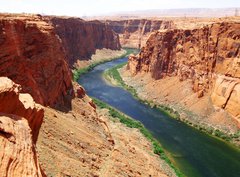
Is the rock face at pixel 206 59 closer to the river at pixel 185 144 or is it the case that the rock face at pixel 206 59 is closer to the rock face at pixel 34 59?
the river at pixel 185 144

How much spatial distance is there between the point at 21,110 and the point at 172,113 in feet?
169

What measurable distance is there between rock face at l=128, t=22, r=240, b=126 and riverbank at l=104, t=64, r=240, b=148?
479 cm

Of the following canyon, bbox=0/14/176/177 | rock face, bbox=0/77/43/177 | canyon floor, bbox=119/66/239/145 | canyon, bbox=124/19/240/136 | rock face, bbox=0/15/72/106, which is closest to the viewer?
rock face, bbox=0/77/43/177

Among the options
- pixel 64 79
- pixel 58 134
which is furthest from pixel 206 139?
pixel 58 134

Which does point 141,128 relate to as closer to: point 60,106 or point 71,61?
point 60,106

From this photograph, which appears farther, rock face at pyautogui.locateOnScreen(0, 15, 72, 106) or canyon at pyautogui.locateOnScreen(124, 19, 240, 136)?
canyon at pyautogui.locateOnScreen(124, 19, 240, 136)

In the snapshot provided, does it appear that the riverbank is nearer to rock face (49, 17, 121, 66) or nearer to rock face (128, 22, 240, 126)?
rock face (128, 22, 240, 126)

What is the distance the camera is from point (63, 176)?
29984 mm

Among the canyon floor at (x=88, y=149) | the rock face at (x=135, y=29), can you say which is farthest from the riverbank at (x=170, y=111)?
the rock face at (x=135, y=29)

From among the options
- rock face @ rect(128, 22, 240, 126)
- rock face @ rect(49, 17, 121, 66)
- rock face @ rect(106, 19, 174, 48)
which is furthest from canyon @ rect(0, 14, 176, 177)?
rock face @ rect(106, 19, 174, 48)

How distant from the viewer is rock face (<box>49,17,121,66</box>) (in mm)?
112750

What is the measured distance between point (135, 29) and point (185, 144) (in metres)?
141

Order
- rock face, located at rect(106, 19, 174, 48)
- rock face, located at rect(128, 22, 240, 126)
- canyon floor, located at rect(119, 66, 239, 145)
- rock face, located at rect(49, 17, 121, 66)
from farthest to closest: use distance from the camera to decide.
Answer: rock face, located at rect(106, 19, 174, 48) → rock face, located at rect(49, 17, 121, 66) → rock face, located at rect(128, 22, 240, 126) → canyon floor, located at rect(119, 66, 239, 145)

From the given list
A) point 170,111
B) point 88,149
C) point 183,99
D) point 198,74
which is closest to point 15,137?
point 88,149
